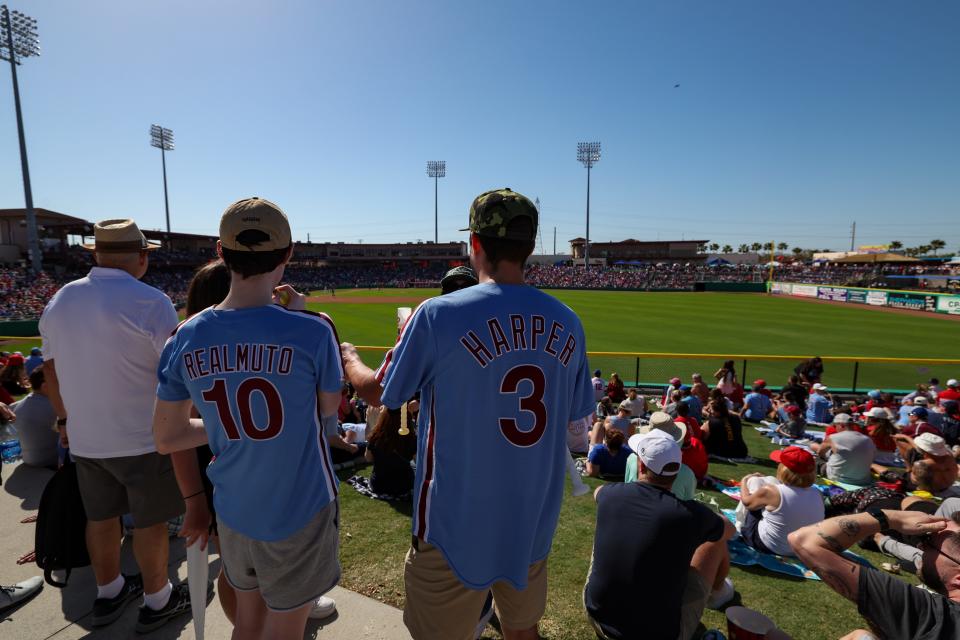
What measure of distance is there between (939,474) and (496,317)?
19.3ft

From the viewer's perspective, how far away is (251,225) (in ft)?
6.02

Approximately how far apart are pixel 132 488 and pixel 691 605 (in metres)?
3.39

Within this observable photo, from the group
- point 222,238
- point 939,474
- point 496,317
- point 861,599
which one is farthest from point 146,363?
point 939,474

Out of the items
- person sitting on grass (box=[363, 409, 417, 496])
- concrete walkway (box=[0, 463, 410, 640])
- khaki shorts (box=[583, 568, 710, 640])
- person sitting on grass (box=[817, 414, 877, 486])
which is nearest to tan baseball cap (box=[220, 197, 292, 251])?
concrete walkway (box=[0, 463, 410, 640])

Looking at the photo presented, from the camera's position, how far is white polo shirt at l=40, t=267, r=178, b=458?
8.65 feet

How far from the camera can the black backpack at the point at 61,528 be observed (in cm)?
304

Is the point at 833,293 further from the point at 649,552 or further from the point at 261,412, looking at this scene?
the point at 261,412

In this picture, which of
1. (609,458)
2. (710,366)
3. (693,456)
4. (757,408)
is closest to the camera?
(693,456)

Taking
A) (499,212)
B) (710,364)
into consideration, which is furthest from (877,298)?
(499,212)

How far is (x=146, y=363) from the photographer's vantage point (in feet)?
8.96

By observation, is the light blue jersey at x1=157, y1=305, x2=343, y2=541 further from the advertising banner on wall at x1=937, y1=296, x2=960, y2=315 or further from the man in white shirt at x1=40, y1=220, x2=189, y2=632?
the advertising banner on wall at x1=937, y1=296, x2=960, y2=315

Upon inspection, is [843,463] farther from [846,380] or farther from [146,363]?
[846,380]

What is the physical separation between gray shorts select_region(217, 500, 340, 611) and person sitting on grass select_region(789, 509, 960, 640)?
239 centimetres

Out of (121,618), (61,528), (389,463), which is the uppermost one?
(61,528)
